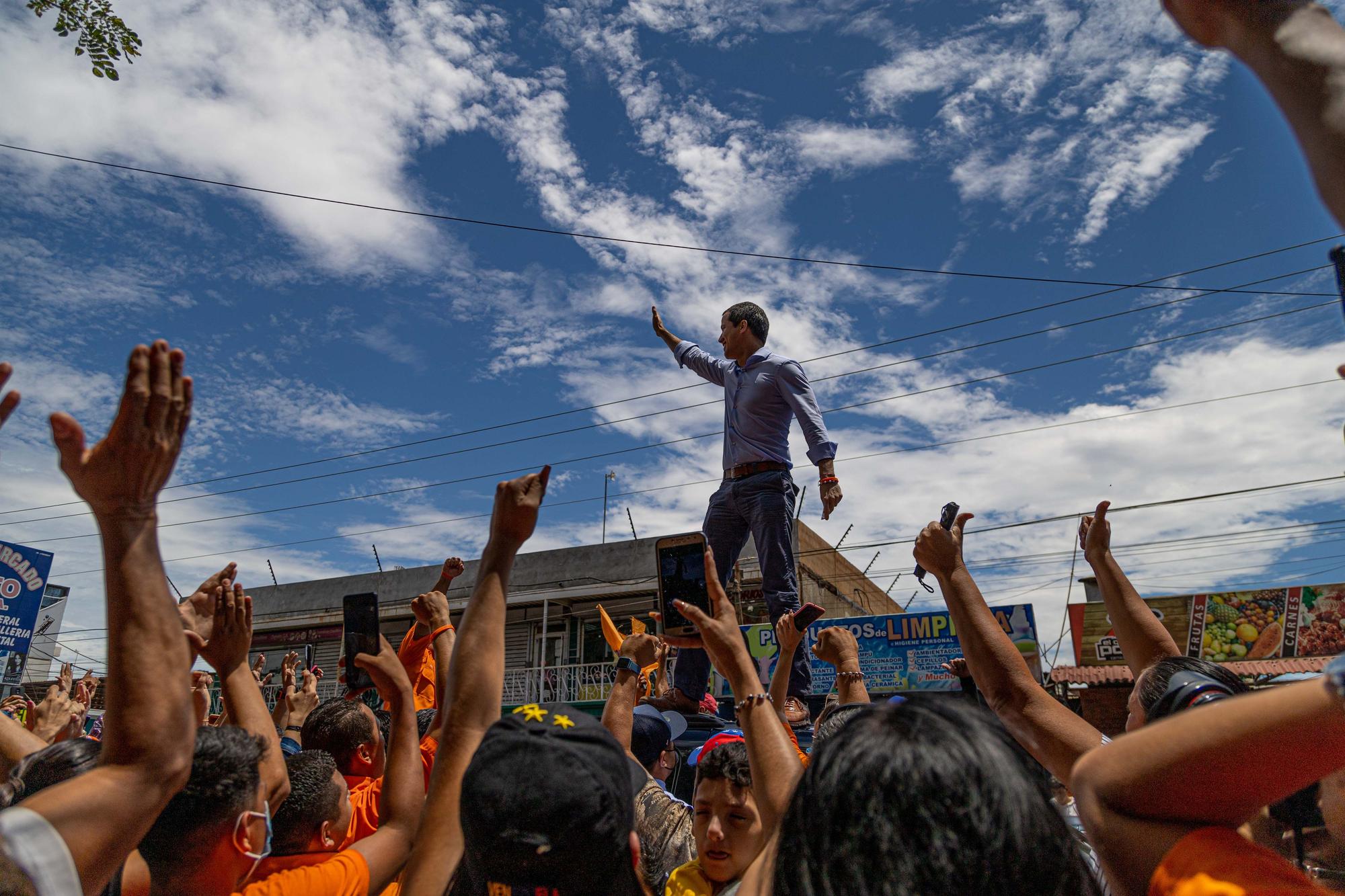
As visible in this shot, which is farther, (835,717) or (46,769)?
(835,717)

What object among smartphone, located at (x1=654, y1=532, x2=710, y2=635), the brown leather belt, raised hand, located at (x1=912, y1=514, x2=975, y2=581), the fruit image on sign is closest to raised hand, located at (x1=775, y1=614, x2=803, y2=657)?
smartphone, located at (x1=654, y1=532, x2=710, y2=635)

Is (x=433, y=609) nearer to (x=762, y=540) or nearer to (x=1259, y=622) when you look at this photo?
(x=762, y=540)

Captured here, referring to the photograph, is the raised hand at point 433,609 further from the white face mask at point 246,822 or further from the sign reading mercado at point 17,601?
the sign reading mercado at point 17,601

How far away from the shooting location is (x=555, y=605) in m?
21.5

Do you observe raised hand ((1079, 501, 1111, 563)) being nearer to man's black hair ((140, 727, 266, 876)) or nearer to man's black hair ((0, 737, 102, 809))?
man's black hair ((140, 727, 266, 876))

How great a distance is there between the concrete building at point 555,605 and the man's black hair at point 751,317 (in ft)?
39.3

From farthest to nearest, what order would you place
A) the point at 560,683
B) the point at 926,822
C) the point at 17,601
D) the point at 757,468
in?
the point at 560,683
the point at 17,601
the point at 757,468
the point at 926,822

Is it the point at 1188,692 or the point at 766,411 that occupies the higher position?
the point at 766,411

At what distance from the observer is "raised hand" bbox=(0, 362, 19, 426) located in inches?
55.6

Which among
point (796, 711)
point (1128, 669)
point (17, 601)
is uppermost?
point (17, 601)

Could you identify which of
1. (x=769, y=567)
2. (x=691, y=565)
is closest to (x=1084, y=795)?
(x=691, y=565)

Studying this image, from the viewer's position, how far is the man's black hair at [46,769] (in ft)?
7.43

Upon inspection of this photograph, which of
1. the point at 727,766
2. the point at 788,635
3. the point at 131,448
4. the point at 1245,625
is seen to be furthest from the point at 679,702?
the point at 1245,625

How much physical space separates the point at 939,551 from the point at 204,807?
1.80 meters
